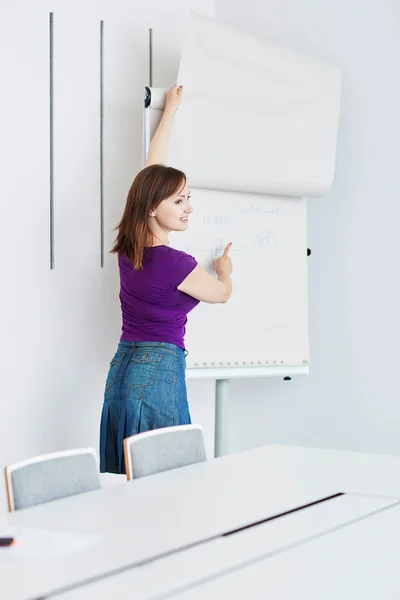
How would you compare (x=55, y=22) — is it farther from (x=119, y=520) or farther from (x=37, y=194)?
(x=119, y=520)

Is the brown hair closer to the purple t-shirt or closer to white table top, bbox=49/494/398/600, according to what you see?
the purple t-shirt

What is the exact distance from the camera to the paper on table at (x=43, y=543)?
156 cm

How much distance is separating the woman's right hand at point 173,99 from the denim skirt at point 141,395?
109cm

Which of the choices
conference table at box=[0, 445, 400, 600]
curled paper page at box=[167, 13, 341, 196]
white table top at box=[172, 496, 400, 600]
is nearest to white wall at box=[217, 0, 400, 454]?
curled paper page at box=[167, 13, 341, 196]

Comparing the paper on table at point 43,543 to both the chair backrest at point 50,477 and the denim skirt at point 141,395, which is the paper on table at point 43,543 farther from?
the denim skirt at point 141,395

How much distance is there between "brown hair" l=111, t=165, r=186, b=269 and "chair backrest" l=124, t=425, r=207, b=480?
871 mm

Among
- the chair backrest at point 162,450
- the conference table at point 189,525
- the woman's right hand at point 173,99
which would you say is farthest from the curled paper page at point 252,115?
the conference table at point 189,525

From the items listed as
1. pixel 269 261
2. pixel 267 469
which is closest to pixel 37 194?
pixel 269 261

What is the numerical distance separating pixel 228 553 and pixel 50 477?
65cm

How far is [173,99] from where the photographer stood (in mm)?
3719

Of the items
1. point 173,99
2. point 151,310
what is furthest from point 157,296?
point 173,99

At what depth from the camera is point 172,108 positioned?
371 cm

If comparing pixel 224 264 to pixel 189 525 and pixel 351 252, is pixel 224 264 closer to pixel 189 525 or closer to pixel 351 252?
pixel 351 252

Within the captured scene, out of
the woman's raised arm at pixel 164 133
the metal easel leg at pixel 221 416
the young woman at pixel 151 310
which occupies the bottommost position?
the metal easel leg at pixel 221 416
